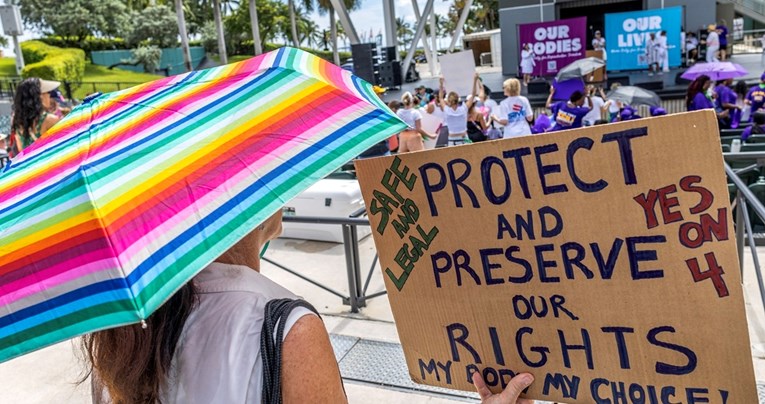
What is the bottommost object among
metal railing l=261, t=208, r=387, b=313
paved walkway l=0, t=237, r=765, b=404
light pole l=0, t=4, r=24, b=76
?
paved walkway l=0, t=237, r=765, b=404

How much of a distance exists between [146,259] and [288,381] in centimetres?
33

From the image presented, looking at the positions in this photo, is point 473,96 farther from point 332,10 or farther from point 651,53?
point 332,10

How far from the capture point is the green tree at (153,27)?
53.9 metres

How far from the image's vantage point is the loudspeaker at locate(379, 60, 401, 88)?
23984 mm

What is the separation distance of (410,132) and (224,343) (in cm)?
817

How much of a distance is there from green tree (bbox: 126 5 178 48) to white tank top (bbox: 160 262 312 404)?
57.5 m

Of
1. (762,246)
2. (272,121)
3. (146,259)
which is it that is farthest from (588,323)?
(762,246)

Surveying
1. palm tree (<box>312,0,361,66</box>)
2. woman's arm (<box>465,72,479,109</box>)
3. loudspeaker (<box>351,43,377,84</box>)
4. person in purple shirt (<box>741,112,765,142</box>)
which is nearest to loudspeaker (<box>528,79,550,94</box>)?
loudspeaker (<box>351,43,377,84</box>)

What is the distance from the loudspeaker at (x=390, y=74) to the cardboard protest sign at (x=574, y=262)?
2257 cm

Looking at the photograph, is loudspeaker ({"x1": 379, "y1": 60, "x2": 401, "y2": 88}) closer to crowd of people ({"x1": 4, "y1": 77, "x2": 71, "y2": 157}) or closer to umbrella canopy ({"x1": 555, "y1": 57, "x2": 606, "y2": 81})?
umbrella canopy ({"x1": 555, "y1": 57, "x2": 606, "y2": 81})

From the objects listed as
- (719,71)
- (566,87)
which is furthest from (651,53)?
(719,71)

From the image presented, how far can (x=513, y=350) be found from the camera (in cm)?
155

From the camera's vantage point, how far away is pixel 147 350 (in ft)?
4.09

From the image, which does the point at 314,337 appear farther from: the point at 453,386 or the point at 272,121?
the point at 453,386
